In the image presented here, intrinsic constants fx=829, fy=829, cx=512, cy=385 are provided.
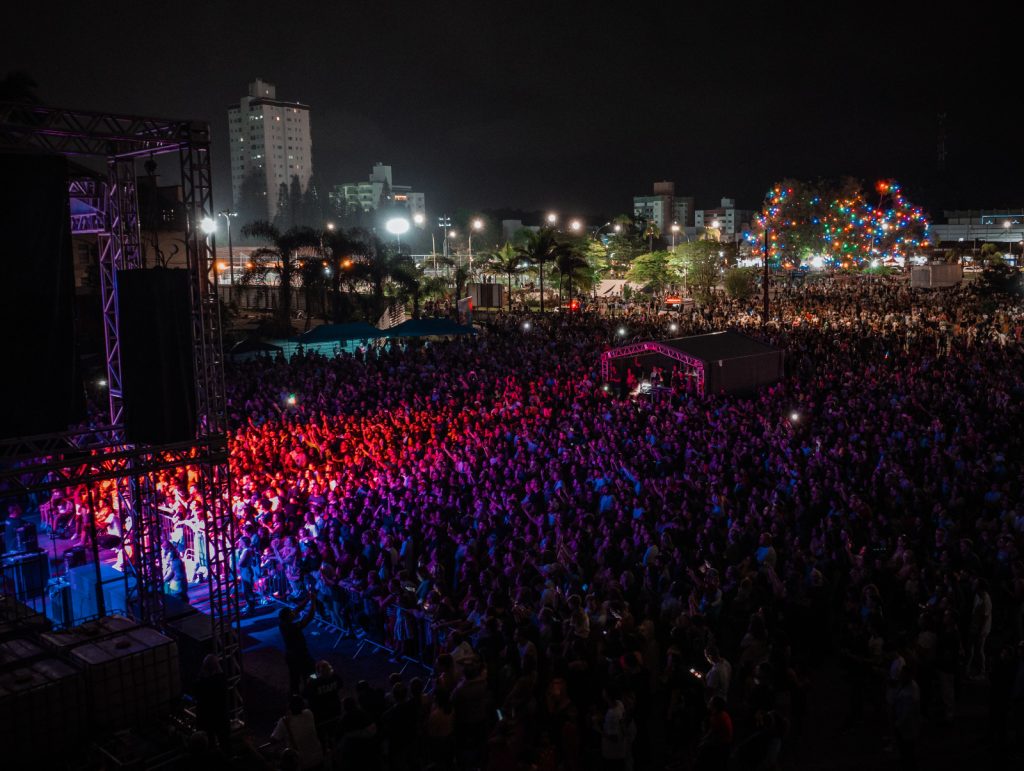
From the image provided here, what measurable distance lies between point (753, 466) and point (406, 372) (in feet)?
34.7

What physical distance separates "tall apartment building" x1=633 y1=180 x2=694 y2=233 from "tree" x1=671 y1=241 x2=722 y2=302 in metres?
110

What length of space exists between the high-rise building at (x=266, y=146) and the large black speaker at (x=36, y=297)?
Answer: 438 feet

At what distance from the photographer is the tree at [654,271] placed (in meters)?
53.8

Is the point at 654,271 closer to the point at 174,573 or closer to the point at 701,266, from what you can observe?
the point at 701,266

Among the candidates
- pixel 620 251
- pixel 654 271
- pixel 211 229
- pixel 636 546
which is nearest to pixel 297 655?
pixel 636 546

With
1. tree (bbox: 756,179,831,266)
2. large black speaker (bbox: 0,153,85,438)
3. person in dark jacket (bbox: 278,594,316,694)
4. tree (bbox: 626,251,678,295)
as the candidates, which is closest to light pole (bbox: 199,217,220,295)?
large black speaker (bbox: 0,153,85,438)

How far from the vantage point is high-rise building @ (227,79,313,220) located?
134 m

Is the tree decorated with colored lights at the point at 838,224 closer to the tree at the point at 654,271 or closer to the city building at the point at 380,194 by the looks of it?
the tree at the point at 654,271

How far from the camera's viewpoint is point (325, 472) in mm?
14250

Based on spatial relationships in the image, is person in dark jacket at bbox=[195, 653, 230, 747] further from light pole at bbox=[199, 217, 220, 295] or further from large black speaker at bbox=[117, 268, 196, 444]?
light pole at bbox=[199, 217, 220, 295]

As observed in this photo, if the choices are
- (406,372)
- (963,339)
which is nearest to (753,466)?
(406,372)

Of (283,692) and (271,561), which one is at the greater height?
(271,561)

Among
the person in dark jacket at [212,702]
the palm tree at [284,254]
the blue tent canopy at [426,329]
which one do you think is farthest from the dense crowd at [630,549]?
the palm tree at [284,254]

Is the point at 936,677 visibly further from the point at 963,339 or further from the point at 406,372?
the point at 963,339
